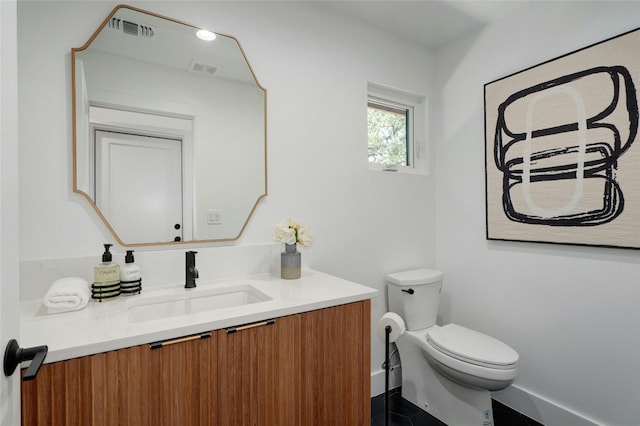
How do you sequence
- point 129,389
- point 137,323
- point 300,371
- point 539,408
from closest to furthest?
point 129,389 → point 137,323 → point 300,371 → point 539,408

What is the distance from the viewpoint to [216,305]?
1.40 meters

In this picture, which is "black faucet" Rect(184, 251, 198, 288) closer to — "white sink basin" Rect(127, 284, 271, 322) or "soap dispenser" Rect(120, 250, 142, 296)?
"white sink basin" Rect(127, 284, 271, 322)

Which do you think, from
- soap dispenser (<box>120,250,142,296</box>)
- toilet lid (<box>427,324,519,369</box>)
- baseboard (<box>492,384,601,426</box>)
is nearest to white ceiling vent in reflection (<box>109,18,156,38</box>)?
soap dispenser (<box>120,250,142,296</box>)

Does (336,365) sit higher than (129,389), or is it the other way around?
(129,389)

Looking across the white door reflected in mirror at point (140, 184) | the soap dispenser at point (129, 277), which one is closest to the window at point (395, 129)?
the white door reflected in mirror at point (140, 184)

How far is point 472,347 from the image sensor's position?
1648 mm

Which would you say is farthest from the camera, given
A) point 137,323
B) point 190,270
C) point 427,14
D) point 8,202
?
point 427,14

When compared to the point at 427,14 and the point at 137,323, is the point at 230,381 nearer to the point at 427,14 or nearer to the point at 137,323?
the point at 137,323

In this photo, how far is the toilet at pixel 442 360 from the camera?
5.08ft

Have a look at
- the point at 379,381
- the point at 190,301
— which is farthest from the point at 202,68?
the point at 379,381

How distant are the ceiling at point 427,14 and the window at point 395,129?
0.40 metres

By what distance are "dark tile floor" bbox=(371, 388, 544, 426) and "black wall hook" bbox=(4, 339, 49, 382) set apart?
1.72 metres

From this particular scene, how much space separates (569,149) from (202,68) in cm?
194

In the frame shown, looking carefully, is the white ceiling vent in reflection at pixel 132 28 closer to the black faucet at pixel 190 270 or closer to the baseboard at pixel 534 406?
the black faucet at pixel 190 270
